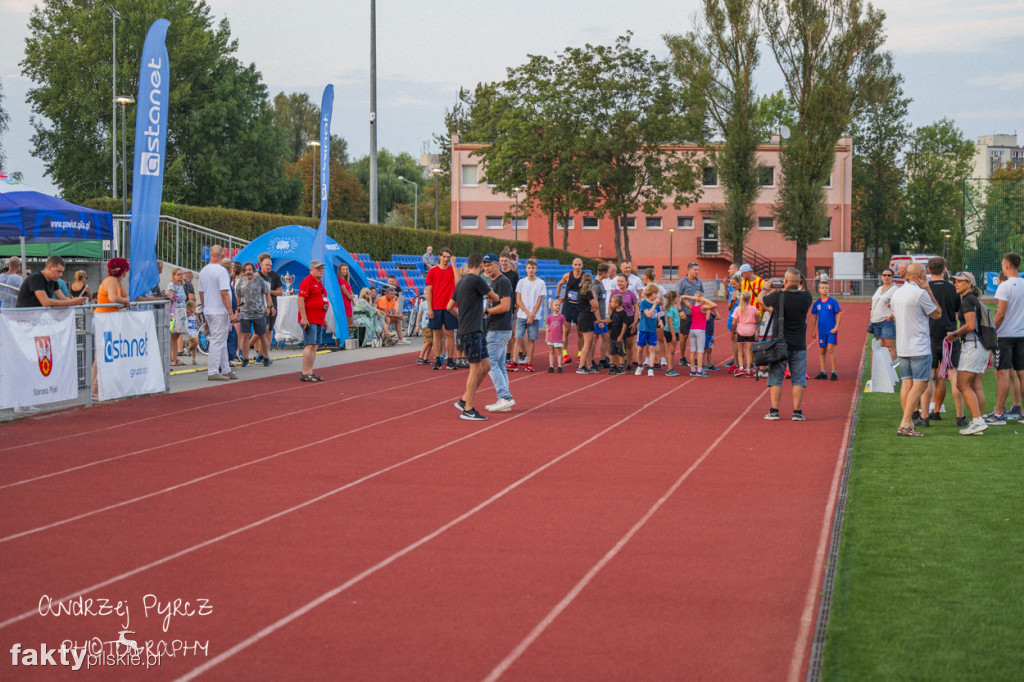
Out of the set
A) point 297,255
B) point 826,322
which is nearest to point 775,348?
point 826,322

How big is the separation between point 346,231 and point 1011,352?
26414 millimetres

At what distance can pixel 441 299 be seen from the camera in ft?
58.4

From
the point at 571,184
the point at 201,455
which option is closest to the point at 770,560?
the point at 201,455

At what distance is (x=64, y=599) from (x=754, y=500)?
502 centimetres

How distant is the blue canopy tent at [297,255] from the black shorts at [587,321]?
7078mm

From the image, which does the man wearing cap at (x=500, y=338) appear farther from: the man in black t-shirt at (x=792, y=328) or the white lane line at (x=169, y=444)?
the man in black t-shirt at (x=792, y=328)

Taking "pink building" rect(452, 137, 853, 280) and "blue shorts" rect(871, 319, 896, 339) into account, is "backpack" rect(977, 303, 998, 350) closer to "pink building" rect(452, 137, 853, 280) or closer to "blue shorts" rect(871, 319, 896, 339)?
"blue shorts" rect(871, 319, 896, 339)

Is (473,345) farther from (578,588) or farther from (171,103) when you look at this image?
(171,103)

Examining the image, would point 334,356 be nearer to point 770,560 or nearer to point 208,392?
point 208,392

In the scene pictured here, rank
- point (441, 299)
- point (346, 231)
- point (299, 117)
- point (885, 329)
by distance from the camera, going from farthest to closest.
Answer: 1. point (299, 117)
2. point (346, 231)
3. point (441, 299)
4. point (885, 329)

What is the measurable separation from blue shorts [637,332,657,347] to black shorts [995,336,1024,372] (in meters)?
6.78

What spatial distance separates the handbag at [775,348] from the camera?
40.1 feet

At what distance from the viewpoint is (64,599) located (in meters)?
5.60

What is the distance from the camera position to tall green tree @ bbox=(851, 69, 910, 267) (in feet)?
304
